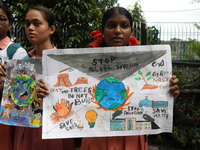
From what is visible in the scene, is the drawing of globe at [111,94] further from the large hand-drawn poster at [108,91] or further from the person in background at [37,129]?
the person in background at [37,129]

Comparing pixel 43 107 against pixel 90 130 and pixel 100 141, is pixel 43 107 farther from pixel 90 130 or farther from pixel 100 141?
pixel 100 141

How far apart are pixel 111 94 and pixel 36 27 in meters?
0.81

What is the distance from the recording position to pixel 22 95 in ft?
4.97

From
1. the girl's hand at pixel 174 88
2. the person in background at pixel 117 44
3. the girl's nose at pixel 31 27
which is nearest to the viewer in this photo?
the girl's hand at pixel 174 88

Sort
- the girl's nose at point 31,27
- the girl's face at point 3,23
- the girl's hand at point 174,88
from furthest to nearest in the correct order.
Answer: the girl's face at point 3,23 → the girl's nose at point 31,27 → the girl's hand at point 174,88

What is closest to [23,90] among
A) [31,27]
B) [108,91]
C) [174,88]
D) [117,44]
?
[31,27]

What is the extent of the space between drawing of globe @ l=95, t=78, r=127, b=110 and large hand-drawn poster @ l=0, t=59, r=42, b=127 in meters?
0.44

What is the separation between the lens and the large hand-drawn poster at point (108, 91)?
4.61ft

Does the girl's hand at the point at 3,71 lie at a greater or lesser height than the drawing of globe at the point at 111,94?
greater

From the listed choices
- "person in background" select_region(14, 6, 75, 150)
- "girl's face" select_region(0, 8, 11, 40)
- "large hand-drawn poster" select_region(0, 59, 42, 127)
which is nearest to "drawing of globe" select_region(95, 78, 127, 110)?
"large hand-drawn poster" select_region(0, 59, 42, 127)

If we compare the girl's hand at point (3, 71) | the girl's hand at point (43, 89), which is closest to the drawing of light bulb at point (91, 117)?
the girl's hand at point (43, 89)

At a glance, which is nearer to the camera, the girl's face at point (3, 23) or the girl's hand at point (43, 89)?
the girl's hand at point (43, 89)

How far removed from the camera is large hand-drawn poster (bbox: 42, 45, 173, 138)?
4.61 ft

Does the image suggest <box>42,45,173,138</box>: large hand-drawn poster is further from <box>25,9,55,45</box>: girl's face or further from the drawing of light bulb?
<box>25,9,55,45</box>: girl's face
